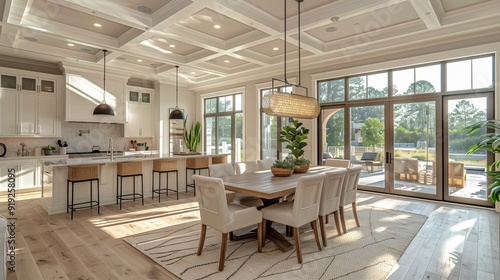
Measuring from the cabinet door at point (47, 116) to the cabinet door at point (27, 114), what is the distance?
0.10 m

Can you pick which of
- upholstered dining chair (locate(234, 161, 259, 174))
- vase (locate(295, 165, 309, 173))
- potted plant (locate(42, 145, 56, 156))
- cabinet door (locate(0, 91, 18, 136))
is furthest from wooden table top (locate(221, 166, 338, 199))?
cabinet door (locate(0, 91, 18, 136))

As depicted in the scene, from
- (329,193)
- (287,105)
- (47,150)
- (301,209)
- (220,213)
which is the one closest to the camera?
(220,213)

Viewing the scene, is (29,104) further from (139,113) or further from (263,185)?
(263,185)

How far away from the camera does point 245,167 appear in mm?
4703

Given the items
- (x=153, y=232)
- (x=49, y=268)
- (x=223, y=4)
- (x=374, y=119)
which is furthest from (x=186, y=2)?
(x=374, y=119)

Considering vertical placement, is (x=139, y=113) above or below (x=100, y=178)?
above

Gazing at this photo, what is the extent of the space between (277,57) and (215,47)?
1797 millimetres

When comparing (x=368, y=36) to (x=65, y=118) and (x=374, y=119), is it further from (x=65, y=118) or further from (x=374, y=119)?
(x=65, y=118)

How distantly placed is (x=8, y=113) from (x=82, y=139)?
5.65 feet

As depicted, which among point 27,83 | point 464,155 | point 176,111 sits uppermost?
point 27,83

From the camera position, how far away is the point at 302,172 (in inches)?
165

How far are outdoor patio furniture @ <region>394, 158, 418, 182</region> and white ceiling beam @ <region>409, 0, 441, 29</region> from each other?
8.49 ft

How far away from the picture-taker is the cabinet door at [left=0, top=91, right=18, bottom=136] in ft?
20.3

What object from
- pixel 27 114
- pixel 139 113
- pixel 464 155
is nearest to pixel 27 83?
pixel 27 114
